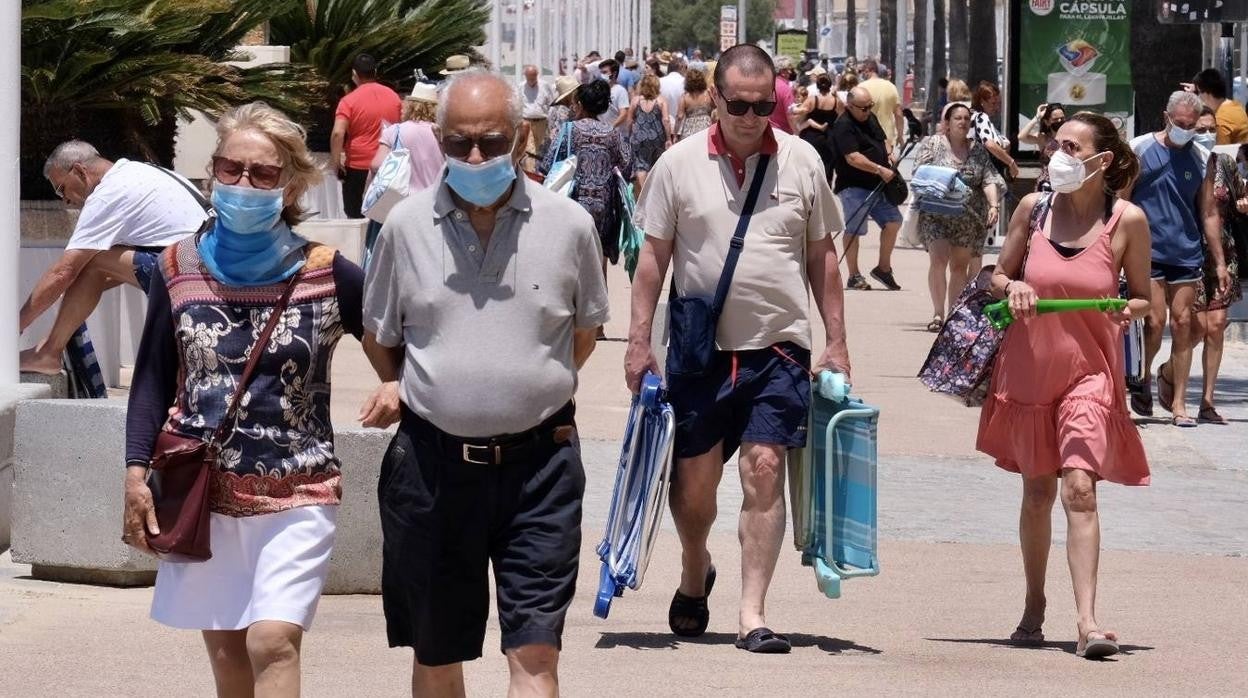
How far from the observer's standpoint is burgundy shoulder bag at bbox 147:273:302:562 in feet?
14.7

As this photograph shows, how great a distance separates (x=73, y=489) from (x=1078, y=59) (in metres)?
13.9

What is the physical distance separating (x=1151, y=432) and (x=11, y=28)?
6438 mm

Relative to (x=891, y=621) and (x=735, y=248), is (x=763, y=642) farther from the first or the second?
(x=735, y=248)

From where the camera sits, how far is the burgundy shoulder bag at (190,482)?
449 cm

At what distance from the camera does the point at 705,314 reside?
628cm

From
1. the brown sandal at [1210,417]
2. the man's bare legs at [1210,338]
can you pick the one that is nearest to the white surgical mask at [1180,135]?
the man's bare legs at [1210,338]

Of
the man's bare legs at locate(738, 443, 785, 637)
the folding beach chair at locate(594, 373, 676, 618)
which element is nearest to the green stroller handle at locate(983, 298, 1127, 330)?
the man's bare legs at locate(738, 443, 785, 637)

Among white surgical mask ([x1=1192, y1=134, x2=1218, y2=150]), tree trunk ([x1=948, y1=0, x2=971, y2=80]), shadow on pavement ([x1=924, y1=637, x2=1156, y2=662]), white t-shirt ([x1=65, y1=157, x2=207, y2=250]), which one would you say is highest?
tree trunk ([x1=948, y1=0, x2=971, y2=80])

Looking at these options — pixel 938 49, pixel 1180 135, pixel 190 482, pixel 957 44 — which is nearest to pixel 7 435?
pixel 190 482

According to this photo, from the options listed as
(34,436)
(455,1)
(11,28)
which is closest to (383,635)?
(34,436)

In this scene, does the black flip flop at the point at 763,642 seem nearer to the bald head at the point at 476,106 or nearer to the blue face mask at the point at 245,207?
the bald head at the point at 476,106

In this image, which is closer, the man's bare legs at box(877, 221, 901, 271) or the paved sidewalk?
the paved sidewalk

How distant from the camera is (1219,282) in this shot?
37.7 feet

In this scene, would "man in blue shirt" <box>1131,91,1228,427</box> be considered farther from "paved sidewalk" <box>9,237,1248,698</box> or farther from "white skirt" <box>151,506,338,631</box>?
"white skirt" <box>151,506,338,631</box>
